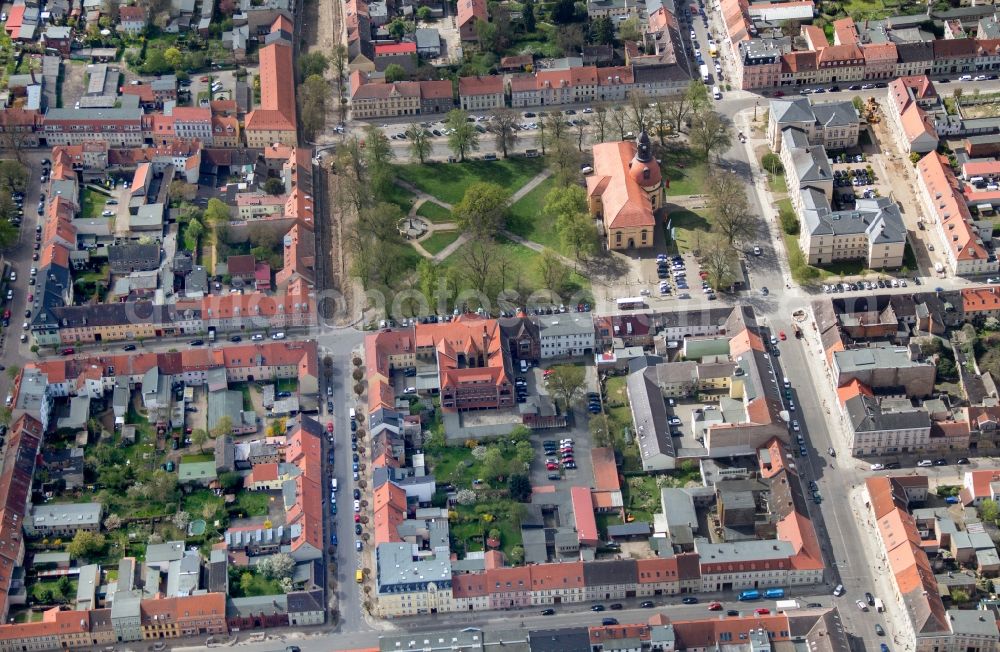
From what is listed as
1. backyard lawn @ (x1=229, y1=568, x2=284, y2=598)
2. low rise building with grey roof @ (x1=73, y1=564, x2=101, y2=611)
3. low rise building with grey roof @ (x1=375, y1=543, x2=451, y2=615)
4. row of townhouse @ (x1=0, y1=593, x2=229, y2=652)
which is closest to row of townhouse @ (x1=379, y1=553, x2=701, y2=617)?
low rise building with grey roof @ (x1=375, y1=543, x2=451, y2=615)

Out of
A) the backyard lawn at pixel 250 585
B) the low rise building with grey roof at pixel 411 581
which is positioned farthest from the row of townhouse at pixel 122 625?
the low rise building with grey roof at pixel 411 581

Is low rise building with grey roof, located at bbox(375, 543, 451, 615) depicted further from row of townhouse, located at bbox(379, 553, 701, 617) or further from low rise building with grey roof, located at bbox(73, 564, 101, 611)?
low rise building with grey roof, located at bbox(73, 564, 101, 611)

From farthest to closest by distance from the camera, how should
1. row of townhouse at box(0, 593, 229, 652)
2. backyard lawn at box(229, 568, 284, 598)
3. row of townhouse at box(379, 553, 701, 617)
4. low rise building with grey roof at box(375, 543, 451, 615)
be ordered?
backyard lawn at box(229, 568, 284, 598) → row of townhouse at box(379, 553, 701, 617) → low rise building with grey roof at box(375, 543, 451, 615) → row of townhouse at box(0, 593, 229, 652)

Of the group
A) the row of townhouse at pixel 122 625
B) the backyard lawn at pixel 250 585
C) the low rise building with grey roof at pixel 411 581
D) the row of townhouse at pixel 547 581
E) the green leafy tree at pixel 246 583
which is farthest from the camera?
the green leafy tree at pixel 246 583

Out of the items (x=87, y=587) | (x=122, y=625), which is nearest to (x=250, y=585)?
(x=122, y=625)

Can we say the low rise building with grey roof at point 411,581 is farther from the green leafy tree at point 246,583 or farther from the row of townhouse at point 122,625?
the row of townhouse at point 122,625

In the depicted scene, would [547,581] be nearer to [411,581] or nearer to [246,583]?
[411,581]

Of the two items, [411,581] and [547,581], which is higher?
[411,581]

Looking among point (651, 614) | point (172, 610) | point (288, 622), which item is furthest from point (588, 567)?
point (172, 610)

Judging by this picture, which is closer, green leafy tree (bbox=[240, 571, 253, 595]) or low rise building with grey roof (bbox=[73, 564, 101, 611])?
low rise building with grey roof (bbox=[73, 564, 101, 611])

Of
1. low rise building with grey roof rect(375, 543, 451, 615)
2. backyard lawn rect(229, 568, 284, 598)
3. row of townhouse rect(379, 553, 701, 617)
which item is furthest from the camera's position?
backyard lawn rect(229, 568, 284, 598)

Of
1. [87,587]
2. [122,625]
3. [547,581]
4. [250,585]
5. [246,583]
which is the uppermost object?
[87,587]
